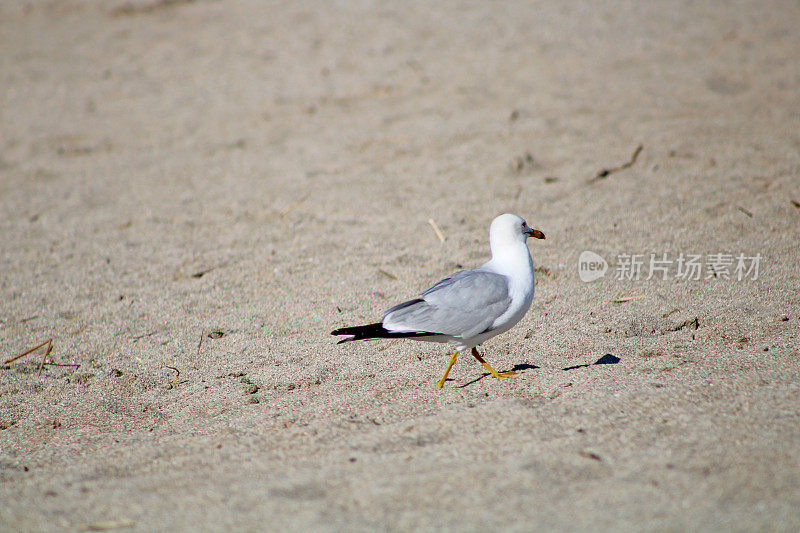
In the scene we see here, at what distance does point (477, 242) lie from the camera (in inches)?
191

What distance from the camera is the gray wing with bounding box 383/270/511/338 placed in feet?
10.6

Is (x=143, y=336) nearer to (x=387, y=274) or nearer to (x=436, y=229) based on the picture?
(x=387, y=274)

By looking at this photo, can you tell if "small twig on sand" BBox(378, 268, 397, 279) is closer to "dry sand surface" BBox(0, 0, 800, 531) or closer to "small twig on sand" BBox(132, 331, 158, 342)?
"dry sand surface" BBox(0, 0, 800, 531)

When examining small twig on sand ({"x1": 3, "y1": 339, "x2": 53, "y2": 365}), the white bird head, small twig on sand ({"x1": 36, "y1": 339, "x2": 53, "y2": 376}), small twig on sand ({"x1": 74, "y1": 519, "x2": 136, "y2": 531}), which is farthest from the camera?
small twig on sand ({"x1": 3, "y1": 339, "x2": 53, "y2": 365})

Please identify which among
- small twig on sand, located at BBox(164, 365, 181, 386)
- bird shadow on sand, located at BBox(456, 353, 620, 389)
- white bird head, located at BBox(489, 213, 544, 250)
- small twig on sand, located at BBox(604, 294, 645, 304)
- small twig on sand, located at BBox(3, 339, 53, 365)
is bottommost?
bird shadow on sand, located at BBox(456, 353, 620, 389)

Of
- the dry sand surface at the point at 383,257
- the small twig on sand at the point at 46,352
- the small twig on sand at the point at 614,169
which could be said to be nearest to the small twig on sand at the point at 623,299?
the dry sand surface at the point at 383,257

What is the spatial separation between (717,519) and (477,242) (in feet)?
9.63

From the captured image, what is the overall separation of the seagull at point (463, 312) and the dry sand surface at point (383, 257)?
0.28 meters

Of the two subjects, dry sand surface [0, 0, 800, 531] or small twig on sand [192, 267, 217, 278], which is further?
small twig on sand [192, 267, 217, 278]

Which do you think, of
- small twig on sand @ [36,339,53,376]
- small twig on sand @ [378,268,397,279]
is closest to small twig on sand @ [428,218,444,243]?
small twig on sand @ [378,268,397,279]

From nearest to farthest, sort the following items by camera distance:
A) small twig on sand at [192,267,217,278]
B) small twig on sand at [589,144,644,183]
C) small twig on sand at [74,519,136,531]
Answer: small twig on sand at [74,519,136,531] → small twig on sand at [192,267,217,278] → small twig on sand at [589,144,644,183]

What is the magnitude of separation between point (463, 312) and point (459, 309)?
0.08 ft

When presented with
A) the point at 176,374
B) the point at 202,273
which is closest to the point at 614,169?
the point at 202,273

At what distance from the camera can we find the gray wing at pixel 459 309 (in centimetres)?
322
